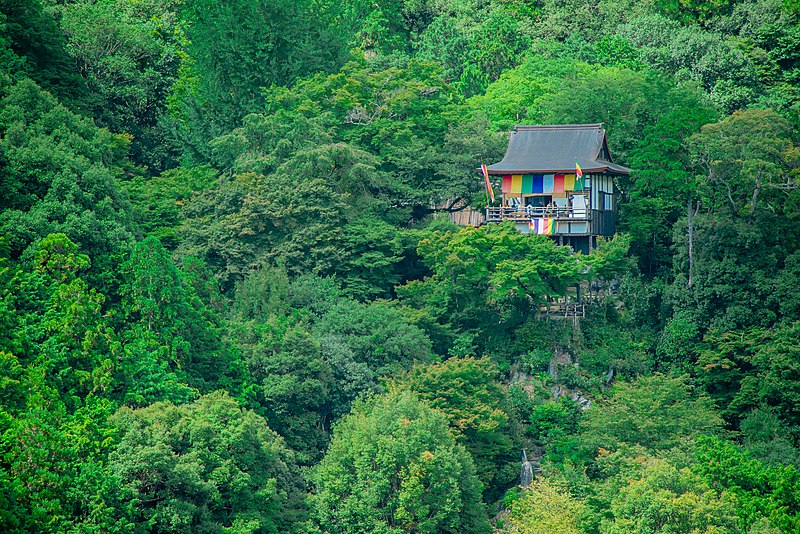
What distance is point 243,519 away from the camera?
3528cm

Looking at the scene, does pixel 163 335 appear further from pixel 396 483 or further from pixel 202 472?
pixel 396 483

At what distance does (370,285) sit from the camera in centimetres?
4703

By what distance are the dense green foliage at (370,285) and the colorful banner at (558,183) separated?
287 cm

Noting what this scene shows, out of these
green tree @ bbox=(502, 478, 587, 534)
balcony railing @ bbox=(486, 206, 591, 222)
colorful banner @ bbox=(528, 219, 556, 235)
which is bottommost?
green tree @ bbox=(502, 478, 587, 534)

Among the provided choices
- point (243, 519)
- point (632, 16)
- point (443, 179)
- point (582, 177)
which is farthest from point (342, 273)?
point (632, 16)

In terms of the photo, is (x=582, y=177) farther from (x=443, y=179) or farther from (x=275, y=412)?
(x=275, y=412)

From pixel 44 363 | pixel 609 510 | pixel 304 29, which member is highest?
pixel 304 29

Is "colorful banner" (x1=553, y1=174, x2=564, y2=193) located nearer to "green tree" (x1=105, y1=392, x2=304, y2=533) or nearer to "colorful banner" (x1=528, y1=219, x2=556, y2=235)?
"colorful banner" (x1=528, y1=219, x2=556, y2=235)

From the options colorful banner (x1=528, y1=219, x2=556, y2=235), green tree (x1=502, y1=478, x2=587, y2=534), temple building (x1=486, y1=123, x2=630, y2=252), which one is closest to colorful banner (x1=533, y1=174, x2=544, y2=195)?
temple building (x1=486, y1=123, x2=630, y2=252)

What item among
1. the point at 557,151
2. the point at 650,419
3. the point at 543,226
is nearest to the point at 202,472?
the point at 650,419

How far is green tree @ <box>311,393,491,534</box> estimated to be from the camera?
1458 inches

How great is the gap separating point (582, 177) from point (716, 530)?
17307 millimetres

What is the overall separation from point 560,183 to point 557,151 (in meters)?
1.41

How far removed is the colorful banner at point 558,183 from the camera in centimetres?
4825
